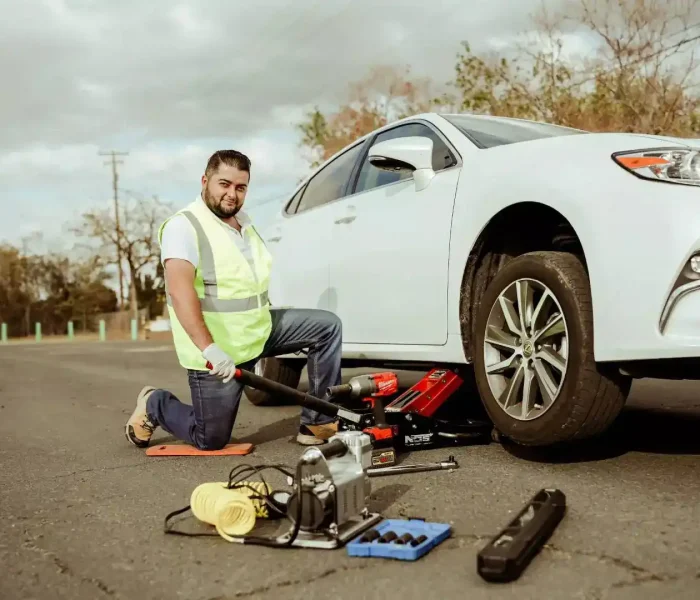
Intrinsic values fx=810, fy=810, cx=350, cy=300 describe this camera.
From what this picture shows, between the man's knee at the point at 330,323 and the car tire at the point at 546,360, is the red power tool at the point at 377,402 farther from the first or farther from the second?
the man's knee at the point at 330,323

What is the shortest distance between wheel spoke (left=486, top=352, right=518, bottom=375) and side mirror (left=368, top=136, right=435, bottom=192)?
1032 mm

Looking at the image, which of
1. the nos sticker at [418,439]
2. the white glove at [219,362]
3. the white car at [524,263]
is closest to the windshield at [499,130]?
the white car at [524,263]

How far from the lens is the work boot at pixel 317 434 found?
4113mm

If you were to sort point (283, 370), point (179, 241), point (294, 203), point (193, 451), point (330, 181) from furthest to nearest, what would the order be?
point (294, 203), point (283, 370), point (330, 181), point (193, 451), point (179, 241)

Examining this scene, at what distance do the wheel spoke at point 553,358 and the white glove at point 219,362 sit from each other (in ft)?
4.20

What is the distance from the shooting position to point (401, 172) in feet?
14.0

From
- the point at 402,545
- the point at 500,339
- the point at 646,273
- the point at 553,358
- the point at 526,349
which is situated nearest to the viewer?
the point at 402,545

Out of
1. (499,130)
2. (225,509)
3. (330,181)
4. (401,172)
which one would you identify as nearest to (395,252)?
(401,172)

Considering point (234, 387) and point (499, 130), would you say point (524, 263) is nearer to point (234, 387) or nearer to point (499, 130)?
point (499, 130)

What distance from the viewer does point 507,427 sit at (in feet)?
10.9

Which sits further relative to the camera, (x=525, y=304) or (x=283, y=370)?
(x=283, y=370)

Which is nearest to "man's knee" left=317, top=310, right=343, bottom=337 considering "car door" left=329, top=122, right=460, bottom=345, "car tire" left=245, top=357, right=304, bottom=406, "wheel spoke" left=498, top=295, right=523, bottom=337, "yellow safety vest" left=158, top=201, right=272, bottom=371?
"car door" left=329, top=122, right=460, bottom=345

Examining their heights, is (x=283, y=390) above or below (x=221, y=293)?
→ below

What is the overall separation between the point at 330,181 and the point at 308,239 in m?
0.44
